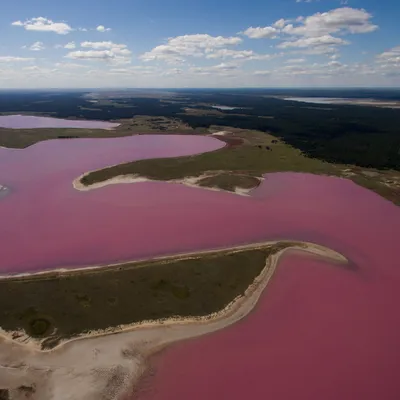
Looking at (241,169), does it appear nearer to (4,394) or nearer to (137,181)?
(137,181)

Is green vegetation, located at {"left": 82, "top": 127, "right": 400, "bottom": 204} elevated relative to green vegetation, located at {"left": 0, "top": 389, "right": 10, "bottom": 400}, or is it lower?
elevated

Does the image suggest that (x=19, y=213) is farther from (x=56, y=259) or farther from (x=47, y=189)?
(x=56, y=259)

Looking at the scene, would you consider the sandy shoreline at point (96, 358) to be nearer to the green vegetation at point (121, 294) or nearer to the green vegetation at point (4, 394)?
the green vegetation at point (4, 394)

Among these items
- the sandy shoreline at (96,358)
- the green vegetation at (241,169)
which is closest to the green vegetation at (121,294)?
the sandy shoreline at (96,358)

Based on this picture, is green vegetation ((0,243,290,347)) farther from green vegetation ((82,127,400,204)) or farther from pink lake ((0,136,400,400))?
green vegetation ((82,127,400,204))

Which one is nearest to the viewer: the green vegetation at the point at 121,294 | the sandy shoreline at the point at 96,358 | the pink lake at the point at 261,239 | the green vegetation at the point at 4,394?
the green vegetation at the point at 4,394

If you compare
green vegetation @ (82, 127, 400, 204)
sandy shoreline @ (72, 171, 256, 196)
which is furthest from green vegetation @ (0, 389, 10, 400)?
green vegetation @ (82, 127, 400, 204)
